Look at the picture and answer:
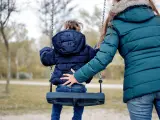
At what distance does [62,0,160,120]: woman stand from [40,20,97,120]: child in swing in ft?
2.29

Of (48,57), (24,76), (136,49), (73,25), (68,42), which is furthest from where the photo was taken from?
(24,76)

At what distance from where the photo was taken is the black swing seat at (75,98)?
112 inches

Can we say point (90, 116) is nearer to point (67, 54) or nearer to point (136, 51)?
point (67, 54)

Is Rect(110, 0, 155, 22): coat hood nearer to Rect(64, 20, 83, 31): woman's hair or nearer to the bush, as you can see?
Rect(64, 20, 83, 31): woman's hair

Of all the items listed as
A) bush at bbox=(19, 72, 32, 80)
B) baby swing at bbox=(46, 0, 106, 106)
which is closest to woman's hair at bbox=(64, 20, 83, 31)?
baby swing at bbox=(46, 0, 106, 106)

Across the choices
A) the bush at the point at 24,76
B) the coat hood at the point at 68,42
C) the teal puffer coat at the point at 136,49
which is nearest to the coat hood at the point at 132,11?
the teal puffer coat at the point at 136,49

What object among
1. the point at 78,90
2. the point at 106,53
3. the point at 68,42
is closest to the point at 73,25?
the point at 68,42

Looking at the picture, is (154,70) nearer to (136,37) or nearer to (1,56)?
(136,37)

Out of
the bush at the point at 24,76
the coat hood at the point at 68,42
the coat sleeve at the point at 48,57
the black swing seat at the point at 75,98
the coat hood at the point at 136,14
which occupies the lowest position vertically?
the bush at the point at 24,76

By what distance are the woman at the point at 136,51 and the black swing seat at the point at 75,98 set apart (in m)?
0.39

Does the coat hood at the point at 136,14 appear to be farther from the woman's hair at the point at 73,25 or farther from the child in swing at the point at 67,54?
the woman's hair at the point at 73,25

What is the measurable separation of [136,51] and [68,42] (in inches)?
36.9

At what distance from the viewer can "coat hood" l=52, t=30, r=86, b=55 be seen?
3.16m

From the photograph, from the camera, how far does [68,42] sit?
316 centimetres
